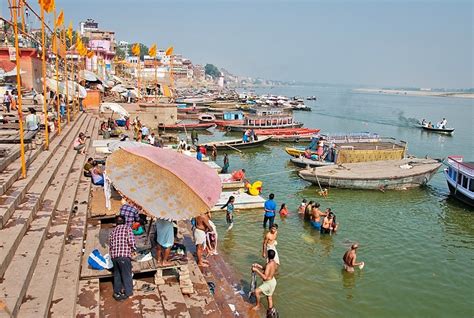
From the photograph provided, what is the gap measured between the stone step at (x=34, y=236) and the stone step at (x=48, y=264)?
3.9 inches

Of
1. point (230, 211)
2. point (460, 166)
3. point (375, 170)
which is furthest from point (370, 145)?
point (230, 211)

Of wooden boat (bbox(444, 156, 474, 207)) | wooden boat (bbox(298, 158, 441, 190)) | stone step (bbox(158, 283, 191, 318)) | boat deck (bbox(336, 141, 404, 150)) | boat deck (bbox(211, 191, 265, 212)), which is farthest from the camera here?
boat deck (bbox(336, 141, 404, 150))

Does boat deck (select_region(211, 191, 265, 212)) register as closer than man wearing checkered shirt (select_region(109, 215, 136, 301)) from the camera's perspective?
No

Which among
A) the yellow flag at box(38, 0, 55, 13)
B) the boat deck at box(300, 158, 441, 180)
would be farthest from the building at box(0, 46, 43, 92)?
the boat deck at box(300, 158, 441, 180)

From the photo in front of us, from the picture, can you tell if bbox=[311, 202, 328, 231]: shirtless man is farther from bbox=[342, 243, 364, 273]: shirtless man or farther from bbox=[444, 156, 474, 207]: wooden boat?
bbox=[444, 156, 474, 207]: wooden boat

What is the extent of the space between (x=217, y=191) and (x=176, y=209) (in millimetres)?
951

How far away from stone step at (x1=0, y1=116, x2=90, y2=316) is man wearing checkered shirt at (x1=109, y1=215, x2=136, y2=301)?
1222 millimetres

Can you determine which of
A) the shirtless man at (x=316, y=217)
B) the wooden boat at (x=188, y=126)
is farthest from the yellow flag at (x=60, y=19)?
the wooden boat at (x=188, y=126)

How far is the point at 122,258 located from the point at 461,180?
1908cm

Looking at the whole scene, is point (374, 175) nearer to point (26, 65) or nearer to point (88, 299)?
point (88, 299)

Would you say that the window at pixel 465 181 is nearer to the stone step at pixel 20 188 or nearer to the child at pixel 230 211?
the child at pixel 230 211

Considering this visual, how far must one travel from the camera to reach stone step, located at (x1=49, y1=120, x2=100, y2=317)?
237 inches

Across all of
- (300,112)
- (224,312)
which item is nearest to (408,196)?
(224,312)

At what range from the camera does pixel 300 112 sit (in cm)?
8100
